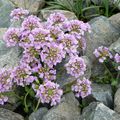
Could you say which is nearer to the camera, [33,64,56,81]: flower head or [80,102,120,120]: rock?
[80,102,120,120]: rock

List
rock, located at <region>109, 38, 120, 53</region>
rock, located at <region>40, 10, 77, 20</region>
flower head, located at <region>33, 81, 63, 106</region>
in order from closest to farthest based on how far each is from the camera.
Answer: flower head, located at <region>33, 81, 63, 106</region>, rock, located at <region>109, 38, 120, 53</region>, rock, located at <region>40, 10, 77, 20</region>

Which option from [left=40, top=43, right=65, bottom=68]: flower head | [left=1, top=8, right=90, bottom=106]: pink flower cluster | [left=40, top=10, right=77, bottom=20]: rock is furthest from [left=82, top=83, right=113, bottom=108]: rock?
[left=40, top=10, right=77, bottom=20]: rock

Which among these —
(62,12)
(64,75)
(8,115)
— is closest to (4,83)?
(8,115)

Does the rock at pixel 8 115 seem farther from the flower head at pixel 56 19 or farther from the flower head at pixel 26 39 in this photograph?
the flower head at pixel 56 19

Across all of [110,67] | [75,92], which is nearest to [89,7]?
[110,67]

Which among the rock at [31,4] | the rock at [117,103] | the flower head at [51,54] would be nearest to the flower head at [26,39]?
the flower head at [51,54]

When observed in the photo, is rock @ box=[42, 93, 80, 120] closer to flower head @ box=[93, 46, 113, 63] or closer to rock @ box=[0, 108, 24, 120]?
rock @ box=[0, 108, 24, 120]

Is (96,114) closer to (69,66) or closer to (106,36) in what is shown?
(69,66)
